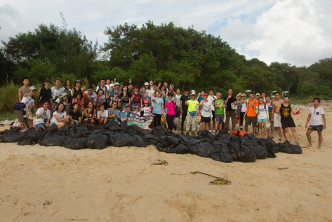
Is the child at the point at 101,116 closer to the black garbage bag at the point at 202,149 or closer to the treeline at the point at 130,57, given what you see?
the black garbage bag at the point at 202,149

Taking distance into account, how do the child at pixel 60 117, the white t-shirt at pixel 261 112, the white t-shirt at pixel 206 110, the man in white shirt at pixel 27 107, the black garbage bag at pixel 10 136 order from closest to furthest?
1. the black garbage bag at pixel 10 136
2. the child at pixel 60 117
3. the man in white shirt at pixel 27 107
4. the white t-shirt at pixel 261 112
5. the white t-shirt at pixel 206 110

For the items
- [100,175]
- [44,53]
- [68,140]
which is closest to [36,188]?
[100,175]

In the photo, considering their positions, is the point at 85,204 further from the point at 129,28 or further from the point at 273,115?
the point at 129,28

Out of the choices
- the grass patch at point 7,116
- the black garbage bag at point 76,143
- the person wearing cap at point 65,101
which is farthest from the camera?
the grass patch at point 7,116

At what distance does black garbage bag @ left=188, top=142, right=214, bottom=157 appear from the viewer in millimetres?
5496

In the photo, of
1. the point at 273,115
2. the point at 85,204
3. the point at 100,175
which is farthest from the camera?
the point at 273,115

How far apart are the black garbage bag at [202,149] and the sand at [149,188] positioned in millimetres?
196

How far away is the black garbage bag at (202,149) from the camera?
18.0 feet

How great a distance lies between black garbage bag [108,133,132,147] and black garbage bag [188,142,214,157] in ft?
5.32

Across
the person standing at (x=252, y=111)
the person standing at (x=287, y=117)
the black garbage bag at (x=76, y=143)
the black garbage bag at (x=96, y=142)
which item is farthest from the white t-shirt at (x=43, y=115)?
the person standing at (x=287, y=117)

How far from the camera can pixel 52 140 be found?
19.1ft

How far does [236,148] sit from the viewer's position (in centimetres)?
541

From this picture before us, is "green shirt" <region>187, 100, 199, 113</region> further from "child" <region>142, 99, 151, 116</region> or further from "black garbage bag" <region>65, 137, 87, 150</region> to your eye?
"black garbage bag" <region>65, 137, 87, 150</region>

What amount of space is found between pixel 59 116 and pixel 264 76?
31.8 m
